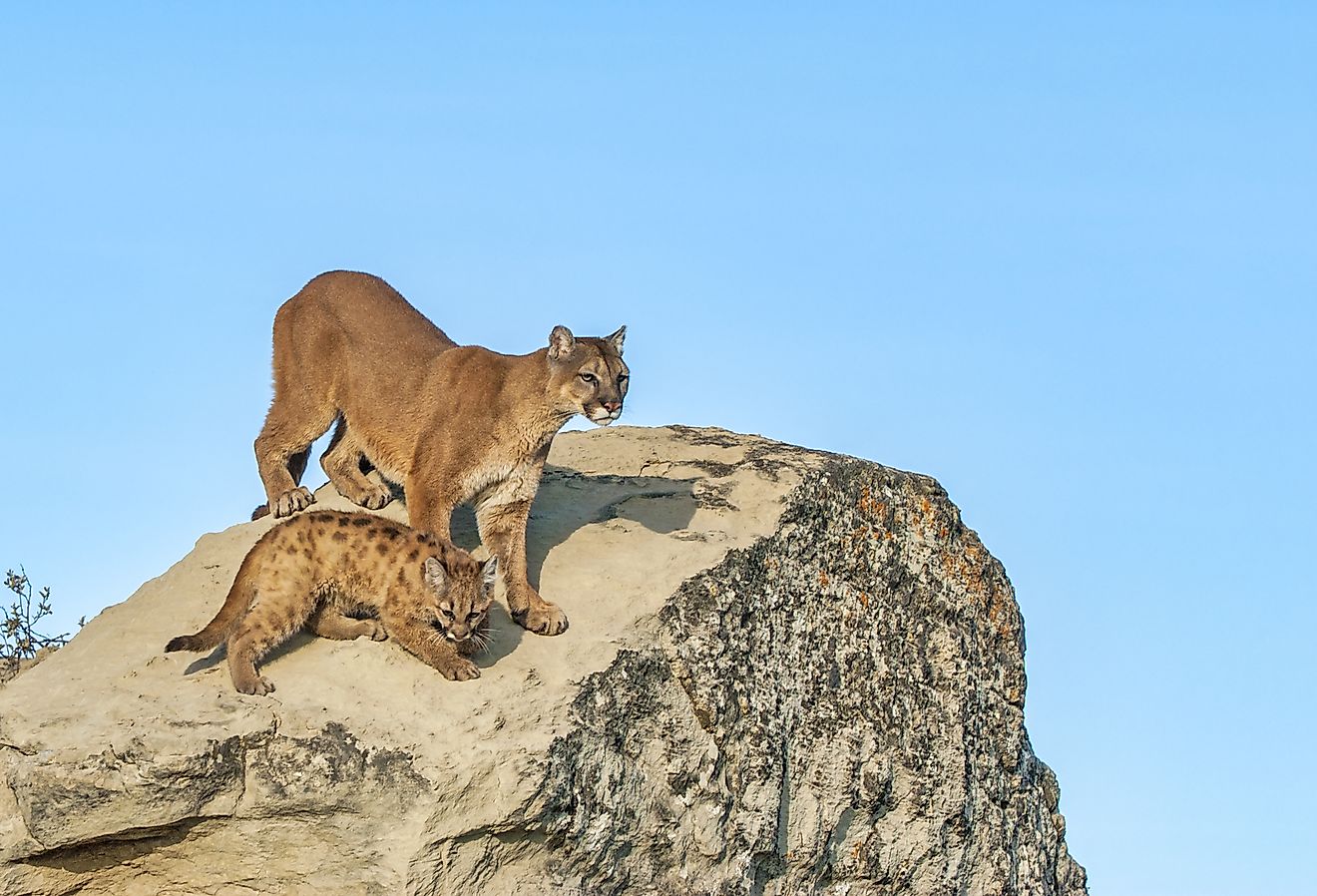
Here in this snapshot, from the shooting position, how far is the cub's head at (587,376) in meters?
10.2

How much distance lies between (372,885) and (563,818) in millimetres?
992

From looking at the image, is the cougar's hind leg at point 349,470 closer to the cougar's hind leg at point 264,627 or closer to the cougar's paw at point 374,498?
the cougar's paw at point 374,498

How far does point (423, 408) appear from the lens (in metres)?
10.8

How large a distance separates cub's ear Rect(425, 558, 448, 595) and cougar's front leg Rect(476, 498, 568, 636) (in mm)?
692

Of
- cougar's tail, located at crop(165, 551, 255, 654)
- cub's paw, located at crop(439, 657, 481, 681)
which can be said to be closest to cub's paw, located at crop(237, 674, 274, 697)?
cougar's tail, located at crop(165, 551, 255, 654)

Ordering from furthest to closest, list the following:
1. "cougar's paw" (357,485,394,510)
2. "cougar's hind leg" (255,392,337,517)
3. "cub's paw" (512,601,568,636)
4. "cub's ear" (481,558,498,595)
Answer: "cougar's hind leg" (255,392,337,517)
"cougar's paw" (357,485,394,510)
"cub's paw" (512,601,568,636)
"cub's ear" (481,558,498,595)

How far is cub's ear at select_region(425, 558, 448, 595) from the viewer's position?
8.82 m

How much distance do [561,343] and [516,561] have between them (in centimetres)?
148

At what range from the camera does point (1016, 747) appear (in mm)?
10906

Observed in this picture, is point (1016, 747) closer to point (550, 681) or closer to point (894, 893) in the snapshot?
point (894, 893)

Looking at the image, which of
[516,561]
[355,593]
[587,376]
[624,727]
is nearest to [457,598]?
[355,593]

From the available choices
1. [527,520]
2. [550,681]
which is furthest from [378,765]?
[527,520]

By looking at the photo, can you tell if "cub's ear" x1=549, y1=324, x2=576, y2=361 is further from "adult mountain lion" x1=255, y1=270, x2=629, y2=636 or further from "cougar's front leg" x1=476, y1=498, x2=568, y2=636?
"cougar's front leg" x1=476, y1=498, x2=568, y2=636

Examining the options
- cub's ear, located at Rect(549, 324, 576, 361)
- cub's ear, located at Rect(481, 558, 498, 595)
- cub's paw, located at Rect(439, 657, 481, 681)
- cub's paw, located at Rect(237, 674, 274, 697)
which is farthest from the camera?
cub's ear, located at Rect(549, 324, 576, 361)
